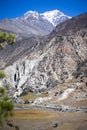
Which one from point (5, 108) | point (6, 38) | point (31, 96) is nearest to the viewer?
point (5, 108)

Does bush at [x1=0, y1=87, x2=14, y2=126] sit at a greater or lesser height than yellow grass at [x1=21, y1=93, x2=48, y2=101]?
greater

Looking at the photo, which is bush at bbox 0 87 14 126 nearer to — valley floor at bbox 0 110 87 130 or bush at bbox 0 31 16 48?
bush at bbox 0 31 16 48

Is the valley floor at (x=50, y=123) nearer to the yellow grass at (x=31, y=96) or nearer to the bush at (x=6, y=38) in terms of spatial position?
the bush at (x=6, y=38)

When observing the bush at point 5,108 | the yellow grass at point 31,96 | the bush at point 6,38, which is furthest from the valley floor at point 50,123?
the yellow grass at point 31,96

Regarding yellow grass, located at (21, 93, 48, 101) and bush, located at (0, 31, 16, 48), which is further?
yellow grass, located at (21, 93, 48, 101)

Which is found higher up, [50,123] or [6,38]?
[6,38]

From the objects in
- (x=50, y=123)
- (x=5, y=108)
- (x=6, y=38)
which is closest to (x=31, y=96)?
(x=50, y=123)

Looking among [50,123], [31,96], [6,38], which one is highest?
[6,38]

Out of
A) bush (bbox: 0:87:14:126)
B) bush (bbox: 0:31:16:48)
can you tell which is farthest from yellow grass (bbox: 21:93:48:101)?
bush (bbox: 0:87:14:126)

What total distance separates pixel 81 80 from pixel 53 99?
3035 centimetres

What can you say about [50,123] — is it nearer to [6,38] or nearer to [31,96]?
[6,38]

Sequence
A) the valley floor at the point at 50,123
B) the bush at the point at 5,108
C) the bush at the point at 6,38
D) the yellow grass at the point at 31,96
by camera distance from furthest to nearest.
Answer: the yellow grass at the point at 31,96 < the valley floor at the point at 50,123 < the bush at the point at 6,38 < the bush at the point at 5,108

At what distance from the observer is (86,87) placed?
171750mm

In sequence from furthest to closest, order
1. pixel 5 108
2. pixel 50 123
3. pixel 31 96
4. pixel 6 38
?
pixel 31 96 → pixel 50 123 → pixel 6 38 → pixel 5 108
